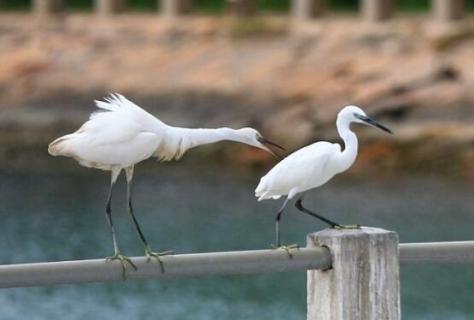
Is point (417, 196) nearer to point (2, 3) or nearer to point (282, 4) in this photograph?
point (282, 4)

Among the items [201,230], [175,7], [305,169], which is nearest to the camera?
A: [305,169]

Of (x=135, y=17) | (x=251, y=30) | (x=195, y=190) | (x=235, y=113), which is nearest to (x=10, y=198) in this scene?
(x=195, y=190)

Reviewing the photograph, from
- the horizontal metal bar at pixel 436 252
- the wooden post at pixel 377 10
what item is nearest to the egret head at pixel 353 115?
the horizontal metal bar at pixel 436 252

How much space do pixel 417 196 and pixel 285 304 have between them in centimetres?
875

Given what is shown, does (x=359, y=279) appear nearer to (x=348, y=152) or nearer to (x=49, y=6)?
(x=348, y=152)

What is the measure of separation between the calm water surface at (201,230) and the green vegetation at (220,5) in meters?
9.25

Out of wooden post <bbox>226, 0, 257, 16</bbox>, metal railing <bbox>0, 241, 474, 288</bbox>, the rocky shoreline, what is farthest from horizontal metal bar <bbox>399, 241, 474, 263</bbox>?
wooden post <bbox>226, 0, 257, 16</bbox>

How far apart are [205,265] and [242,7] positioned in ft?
92.6

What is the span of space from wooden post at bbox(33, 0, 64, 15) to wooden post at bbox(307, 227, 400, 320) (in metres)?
31.1

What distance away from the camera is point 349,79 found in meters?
27.7

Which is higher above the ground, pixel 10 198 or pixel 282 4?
pixel 282 4

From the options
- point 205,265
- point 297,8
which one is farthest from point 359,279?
point 297,8

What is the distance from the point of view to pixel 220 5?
3619 centimetres

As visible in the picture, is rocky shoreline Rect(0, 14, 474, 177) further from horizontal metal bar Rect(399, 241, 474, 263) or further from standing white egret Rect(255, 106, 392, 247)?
horizontal metal bar Rect(399, 241, 474, 263)
